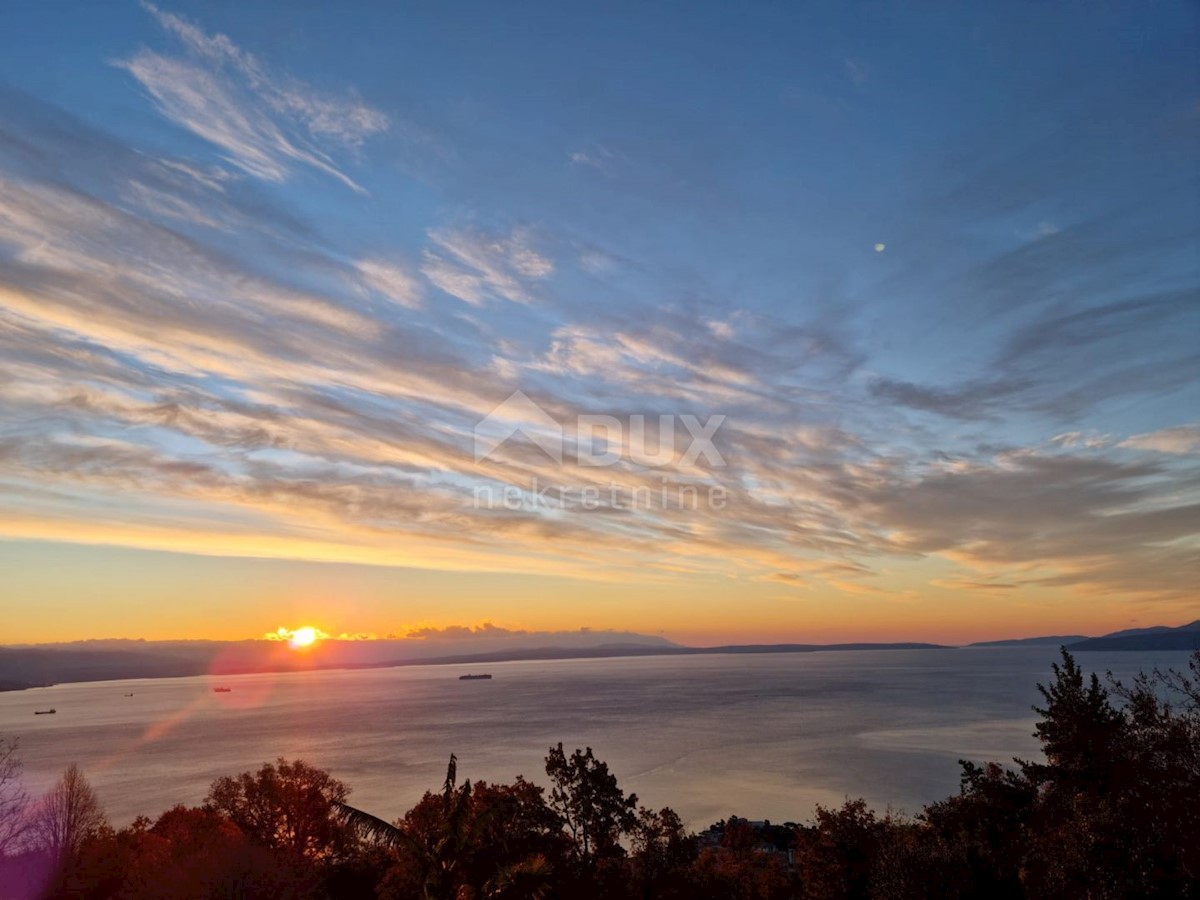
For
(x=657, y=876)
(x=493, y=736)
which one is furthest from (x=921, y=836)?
(x=493, y=736)

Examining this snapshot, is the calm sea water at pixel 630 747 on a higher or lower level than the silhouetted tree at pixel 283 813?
lower

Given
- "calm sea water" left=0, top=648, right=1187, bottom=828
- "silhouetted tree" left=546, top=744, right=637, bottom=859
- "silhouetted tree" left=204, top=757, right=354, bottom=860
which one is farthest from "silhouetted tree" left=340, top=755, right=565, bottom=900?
"calm sea water" left=0, top=648, right=1187, bottom=828

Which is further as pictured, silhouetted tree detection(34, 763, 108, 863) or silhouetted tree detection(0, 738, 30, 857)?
silhouetted tree detection(34, 763, 108, 863)

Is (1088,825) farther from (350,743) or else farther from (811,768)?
(350,743)

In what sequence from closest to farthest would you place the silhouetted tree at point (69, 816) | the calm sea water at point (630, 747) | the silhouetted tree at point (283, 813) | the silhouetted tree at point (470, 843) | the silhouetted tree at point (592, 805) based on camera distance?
the silhouetted tree at point (470, 843)
the silhouetted tree at point (69, 816)
the silhouetted tree at point (592, 805)
the silhouetted tree at point (283, 813)
the calm sea water at point (630, 747)

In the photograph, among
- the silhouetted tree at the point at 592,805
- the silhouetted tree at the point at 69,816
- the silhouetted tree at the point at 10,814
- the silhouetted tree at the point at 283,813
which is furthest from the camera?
the silhouetted tree at the point at 283,813

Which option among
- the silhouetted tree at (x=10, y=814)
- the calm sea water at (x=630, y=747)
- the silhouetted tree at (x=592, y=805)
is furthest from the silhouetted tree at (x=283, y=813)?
the calm sea water at (x=630, y=747)

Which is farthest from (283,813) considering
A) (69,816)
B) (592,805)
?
(592,805)

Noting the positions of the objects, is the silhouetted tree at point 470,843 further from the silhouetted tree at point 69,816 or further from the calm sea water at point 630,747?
the calm sea water at point 630,747

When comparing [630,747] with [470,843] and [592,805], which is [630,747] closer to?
[592,805]

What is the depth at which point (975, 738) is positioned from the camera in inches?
4683

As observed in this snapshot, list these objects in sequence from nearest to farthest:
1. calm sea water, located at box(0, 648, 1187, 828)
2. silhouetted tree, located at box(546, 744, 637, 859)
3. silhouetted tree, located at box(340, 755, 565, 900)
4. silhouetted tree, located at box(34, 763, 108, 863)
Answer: silhouetted tree, located at box(340, 755, 565, 900) → silhouetted tree, located at box(34, 763, 108, 863) → silhouetted tree, located at box(546, 744, 637, 859) → calm sea water, located at box(0, 648, 1187, 828)

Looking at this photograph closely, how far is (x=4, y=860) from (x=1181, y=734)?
43.7 metres

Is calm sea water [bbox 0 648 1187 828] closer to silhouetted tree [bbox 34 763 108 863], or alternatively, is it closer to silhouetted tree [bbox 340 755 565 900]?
silhouetted tree [bbox 34 763 108 863]
